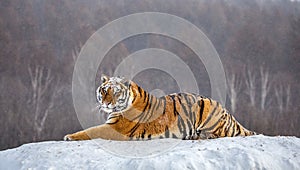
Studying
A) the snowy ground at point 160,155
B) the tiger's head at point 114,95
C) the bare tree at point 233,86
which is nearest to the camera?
the snowy ground at point 160,155

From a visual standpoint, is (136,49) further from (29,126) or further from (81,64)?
(29,126)

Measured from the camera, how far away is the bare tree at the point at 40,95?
24.2ft

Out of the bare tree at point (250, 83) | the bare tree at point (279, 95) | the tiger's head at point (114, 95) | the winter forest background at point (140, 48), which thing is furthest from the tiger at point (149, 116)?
the bare tree at point (279, 95)

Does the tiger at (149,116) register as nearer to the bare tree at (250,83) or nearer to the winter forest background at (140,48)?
the winter forest background at (140,48)

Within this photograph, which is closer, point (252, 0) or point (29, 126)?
point (29, 126)

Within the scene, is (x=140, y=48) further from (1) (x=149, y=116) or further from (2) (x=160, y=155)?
(2) (x=160, y=155)

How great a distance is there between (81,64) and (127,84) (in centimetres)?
564

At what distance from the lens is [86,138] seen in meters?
2.34

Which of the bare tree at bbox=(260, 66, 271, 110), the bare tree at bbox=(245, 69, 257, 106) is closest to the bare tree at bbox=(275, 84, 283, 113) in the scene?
the bare tree at bbox=(260, 66, 271, 110)

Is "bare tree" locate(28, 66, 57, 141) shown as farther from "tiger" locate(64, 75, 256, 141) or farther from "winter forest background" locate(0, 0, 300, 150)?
"tiger" locate(64, 75, 256, 141)

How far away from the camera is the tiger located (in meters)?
2.35

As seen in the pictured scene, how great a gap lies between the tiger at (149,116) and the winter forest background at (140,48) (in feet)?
15.9

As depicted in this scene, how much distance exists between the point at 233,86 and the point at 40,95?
157 inches

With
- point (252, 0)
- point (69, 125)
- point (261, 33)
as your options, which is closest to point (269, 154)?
point (69, 125)
